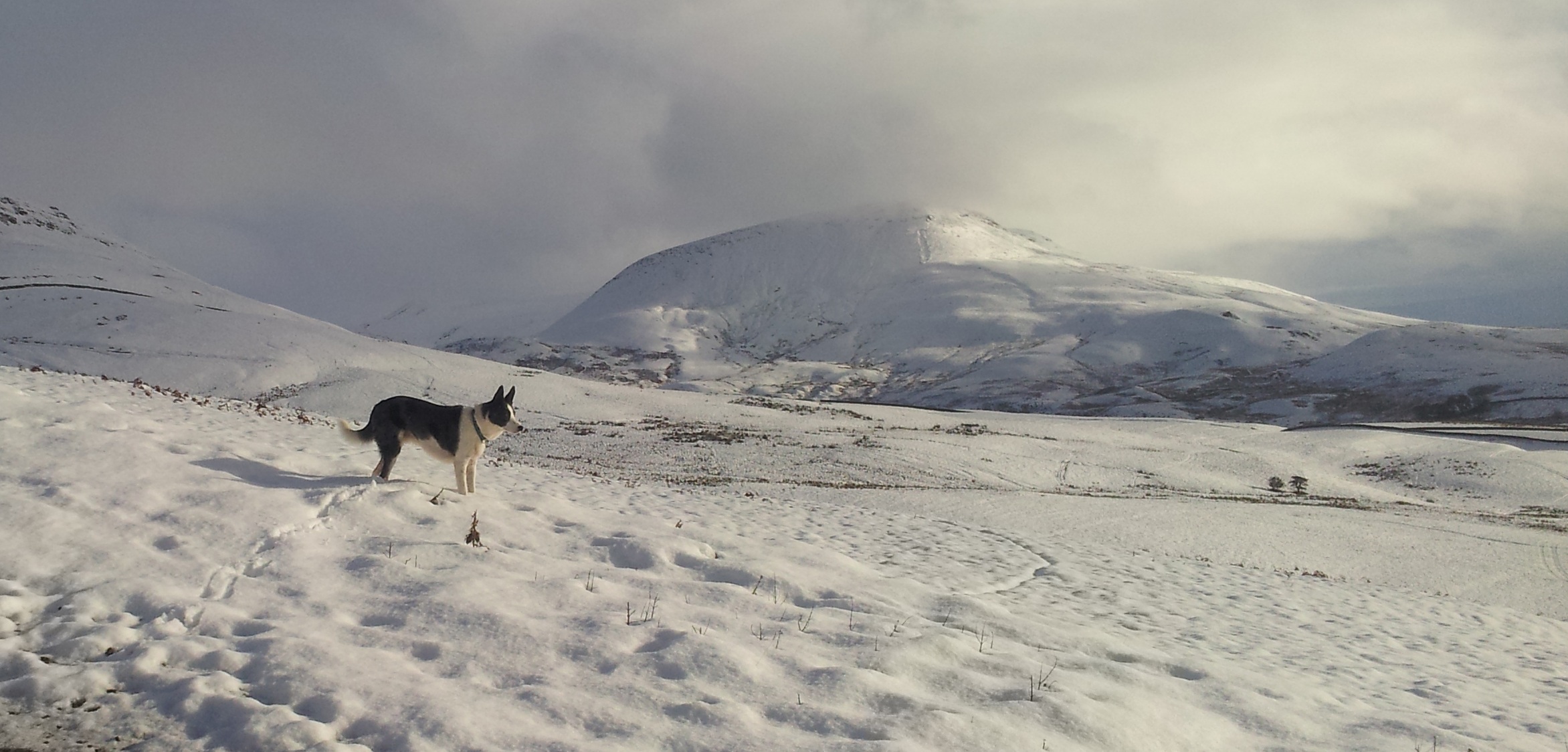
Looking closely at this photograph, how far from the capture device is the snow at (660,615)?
203 inches

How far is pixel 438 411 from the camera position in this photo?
437 inches

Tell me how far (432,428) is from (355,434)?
3.75 feet

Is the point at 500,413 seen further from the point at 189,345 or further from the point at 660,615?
the point at 189,345

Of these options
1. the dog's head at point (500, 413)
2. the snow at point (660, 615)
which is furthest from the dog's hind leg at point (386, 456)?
the dog's head at point (500, 413)

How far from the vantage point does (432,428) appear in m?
11.0

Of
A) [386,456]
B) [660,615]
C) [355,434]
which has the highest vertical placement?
[355,434]

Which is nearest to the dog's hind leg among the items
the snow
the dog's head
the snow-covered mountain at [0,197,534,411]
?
the snow

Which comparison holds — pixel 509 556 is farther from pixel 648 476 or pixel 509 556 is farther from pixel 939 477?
pixel 939 477

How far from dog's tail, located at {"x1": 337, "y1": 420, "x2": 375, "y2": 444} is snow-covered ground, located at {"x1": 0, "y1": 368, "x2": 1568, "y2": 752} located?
1.95 ft

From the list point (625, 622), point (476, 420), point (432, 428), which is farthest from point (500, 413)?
point (625, 622)

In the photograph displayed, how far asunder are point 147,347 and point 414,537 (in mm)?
55549

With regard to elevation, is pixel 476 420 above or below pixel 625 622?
above

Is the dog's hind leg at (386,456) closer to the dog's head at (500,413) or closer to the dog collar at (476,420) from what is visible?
the dog collar at (476,420)

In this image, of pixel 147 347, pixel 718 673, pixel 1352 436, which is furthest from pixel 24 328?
pixel 1352 436
